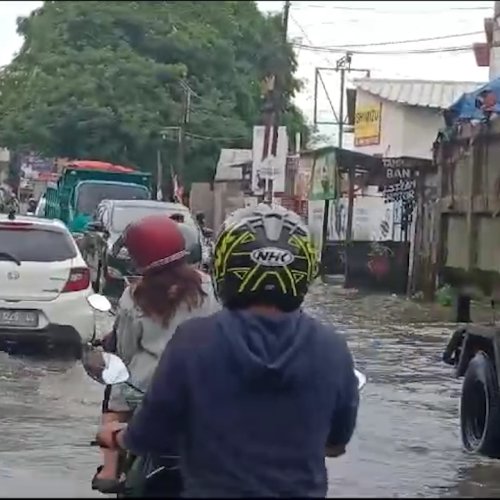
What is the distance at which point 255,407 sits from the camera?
138 inches

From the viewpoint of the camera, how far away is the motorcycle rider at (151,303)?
4.98 metres

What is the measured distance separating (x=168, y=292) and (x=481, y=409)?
4.62 meters

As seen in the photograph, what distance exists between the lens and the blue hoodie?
11.3 ft

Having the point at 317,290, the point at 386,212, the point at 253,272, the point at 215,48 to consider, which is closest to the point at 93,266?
the point at 317,290

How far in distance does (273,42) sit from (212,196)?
647 centimetres

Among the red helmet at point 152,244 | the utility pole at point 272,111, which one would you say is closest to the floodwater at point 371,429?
the red helmet at point 152,244

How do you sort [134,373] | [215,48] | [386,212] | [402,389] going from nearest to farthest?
[134,373] < [402,389] < [386,212] < [215,48]

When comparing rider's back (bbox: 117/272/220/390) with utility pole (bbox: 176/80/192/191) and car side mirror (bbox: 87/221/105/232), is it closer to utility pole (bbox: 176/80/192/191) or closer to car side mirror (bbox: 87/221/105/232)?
car side mirror (bbox: 87/221/105/232)

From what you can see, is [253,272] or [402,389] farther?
[402,389]

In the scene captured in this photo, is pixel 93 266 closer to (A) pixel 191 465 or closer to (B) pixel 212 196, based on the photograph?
(A) pixel 191 465

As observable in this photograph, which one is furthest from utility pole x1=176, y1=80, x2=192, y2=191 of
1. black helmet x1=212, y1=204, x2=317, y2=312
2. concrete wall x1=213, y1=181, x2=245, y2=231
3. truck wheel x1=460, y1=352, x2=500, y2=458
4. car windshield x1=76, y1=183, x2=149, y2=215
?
black helmet x1=212, y1=204, x2=317, y2=312

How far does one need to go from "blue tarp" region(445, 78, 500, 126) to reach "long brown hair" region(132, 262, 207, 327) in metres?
5.76

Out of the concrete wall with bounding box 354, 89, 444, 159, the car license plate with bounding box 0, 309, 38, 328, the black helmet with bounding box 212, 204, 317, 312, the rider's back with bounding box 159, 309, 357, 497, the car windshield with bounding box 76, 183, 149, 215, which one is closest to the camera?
the rider's back with bounding box 159, 309, 357, 497

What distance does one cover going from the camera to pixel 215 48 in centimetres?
5131
